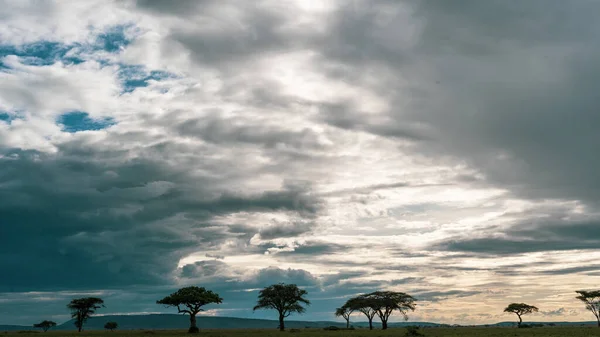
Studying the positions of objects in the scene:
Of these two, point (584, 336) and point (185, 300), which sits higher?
point (185, 300)

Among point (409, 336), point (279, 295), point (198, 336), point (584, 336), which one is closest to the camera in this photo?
point (584, 336)

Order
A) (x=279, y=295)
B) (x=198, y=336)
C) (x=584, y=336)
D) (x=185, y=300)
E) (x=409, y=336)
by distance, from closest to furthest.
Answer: (x=584, y=336) < (x=409, y=336) < (x=198, y=336) < (x=185, y=300) < (x=279, y=295)

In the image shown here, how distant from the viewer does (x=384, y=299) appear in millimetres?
181000

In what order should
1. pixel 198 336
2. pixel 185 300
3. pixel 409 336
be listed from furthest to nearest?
pixel 185 300, pixel 198 336, pixel 409 336

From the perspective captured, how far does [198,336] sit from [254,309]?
174 ft

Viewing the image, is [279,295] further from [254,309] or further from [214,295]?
[214,295]

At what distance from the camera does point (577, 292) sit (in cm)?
18938

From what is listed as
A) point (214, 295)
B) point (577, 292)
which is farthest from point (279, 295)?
point (577, 292)

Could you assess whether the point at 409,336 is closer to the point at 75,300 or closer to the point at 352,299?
the point at 352,299

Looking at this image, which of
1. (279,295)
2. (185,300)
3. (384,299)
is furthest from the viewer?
(384,299)

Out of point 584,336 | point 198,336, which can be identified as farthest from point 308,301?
point 584,336

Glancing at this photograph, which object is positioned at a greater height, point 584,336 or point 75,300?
point 75,300

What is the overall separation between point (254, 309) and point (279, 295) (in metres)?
8.53

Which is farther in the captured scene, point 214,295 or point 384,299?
point 384,299
